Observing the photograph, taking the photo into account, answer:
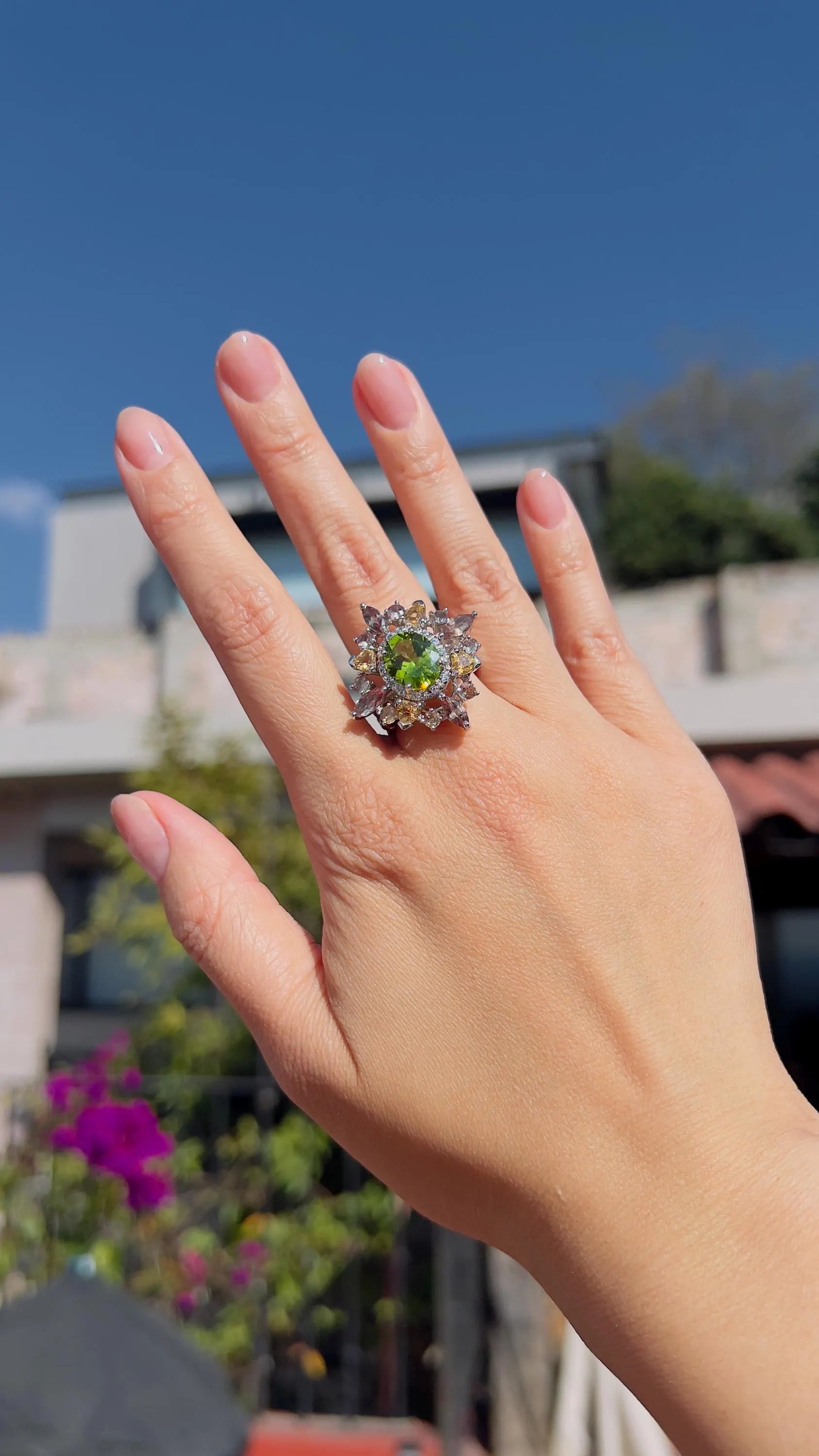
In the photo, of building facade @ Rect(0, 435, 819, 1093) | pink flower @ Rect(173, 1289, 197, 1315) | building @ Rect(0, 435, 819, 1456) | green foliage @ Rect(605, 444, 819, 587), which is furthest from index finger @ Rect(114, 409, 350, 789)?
green foliage @ Rect(605, 444, 819, 587)

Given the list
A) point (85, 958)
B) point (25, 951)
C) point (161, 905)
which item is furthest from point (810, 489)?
point (25, 951)

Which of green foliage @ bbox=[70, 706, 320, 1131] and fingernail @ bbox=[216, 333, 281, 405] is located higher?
fingernail @ bbox=[216, 333, 281, 405]

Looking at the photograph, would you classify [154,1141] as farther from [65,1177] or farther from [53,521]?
[53,521]

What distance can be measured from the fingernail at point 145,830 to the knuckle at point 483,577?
0.49 meters

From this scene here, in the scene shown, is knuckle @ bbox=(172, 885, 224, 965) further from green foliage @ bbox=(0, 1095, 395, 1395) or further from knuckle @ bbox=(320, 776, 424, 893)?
green foliage @ bbox=(0, 1095, 395, 1395)

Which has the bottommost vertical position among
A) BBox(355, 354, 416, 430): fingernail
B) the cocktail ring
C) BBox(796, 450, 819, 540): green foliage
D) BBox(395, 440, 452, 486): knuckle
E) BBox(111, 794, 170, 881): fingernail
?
BBox(111, 794, 170, 881): fingernail

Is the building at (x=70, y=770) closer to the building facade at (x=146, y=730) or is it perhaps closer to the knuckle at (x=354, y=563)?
the building facade at (x=146, y=730)

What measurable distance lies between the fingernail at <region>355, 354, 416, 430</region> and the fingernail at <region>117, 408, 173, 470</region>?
268 millimetres

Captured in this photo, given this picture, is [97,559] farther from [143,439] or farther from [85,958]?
[143,439]

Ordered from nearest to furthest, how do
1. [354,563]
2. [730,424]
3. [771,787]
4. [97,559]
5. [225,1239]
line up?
[354,563] < [771,787] < [225,1239] < [97,559] < [730,424]

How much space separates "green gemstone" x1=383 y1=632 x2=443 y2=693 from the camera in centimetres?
109

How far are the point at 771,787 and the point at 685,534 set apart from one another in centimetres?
975

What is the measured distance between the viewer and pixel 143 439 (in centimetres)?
124

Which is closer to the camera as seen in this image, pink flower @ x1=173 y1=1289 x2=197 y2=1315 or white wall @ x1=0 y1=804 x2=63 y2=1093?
pink flower @ x1=173 y1=1289 x2=197 y2=1315
